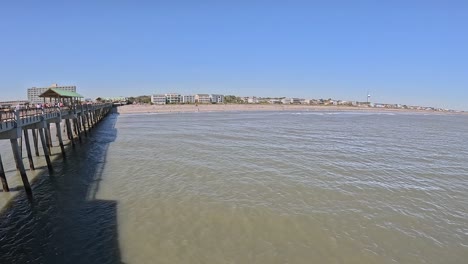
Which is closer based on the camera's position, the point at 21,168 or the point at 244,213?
the point at 244,213

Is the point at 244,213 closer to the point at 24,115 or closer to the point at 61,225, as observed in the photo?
the point at 61,225

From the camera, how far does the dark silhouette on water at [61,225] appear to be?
8.03 meters

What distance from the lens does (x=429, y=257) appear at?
7770 mm

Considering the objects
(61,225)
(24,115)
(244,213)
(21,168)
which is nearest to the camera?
(61,225)

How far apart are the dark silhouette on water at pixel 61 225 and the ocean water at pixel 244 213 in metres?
0.04

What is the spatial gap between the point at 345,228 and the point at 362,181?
→ 18.4ft

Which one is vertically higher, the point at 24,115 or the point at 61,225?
the point at 24,115

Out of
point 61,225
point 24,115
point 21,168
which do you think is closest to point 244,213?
point 61,225

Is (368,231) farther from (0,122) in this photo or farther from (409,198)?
(0,122)

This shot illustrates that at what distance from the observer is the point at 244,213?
10.5 m

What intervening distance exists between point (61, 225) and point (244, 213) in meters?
5.80

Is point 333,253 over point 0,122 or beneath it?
beneath

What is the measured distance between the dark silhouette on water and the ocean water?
4 centimetres

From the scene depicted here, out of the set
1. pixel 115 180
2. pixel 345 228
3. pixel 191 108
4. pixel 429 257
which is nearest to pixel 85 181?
pixel 115 180
